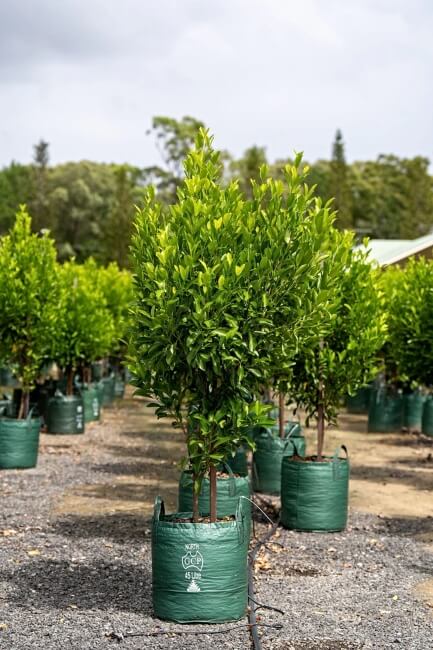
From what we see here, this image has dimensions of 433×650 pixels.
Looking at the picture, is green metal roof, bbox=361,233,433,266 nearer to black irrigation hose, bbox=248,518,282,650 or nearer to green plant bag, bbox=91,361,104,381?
green plant bag, bbox=91,361,104,381

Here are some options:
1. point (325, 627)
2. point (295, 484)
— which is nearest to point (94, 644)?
point (325, 627)

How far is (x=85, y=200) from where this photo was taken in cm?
6431

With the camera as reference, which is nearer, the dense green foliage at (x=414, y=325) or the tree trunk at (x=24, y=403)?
the tree trunk at (x=24, y=403)

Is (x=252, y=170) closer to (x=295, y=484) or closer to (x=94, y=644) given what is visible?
(x=295, y=484)

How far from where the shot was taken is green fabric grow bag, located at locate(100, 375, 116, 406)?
75.5 feet

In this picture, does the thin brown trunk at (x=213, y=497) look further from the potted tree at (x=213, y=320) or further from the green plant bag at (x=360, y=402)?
the green plant bag at (x=360, y=402)

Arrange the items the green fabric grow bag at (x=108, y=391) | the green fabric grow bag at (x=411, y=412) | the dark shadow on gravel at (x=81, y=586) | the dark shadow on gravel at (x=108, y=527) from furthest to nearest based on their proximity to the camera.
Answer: the green fabric grow bag at (x=108, y=391), the green fabric grow bag at (x=411, y=412), the dark shadow on gravel at (x=108, y=527), the dark shadow on gravel at (x=81, y=586)

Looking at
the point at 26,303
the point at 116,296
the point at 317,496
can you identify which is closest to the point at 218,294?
the point at 317,496

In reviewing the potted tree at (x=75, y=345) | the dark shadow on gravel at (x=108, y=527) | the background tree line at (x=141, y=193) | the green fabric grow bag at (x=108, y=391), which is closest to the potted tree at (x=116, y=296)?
the green fabric grow bag at (x=108, y=391)

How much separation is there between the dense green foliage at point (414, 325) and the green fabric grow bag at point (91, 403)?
247 inches

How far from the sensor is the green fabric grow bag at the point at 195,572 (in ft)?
22.0

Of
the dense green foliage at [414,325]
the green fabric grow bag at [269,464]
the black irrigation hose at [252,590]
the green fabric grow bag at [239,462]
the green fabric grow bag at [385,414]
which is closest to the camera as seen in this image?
the black irrigation hose at [252,590]

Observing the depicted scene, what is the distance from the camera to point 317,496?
32.7ft

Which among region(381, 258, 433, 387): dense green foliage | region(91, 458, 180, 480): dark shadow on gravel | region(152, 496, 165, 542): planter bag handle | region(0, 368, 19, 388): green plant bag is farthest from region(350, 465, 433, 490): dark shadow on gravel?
region(0, 368, 19, 388): green plant bag
